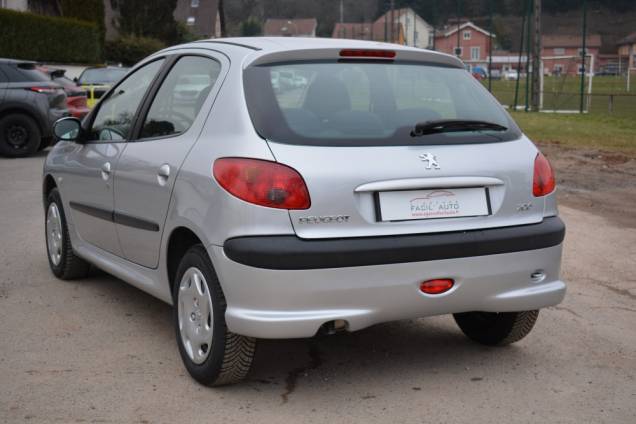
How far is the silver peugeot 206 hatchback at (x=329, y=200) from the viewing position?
162 inches

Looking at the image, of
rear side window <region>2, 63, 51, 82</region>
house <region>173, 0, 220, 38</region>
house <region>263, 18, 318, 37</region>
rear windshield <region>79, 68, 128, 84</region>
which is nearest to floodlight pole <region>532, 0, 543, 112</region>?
rear windshield <region>79, 68, 128, 84</region>

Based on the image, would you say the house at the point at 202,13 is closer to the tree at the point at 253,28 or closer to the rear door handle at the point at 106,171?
the tree at the point at 253,28

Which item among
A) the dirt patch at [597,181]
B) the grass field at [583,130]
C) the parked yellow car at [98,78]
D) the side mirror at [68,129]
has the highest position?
the side mirror at [68,129]

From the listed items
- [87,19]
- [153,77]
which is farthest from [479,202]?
[87,19]

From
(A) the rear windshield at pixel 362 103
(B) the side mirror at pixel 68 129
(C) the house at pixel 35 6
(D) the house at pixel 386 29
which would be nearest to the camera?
(A) the rear windshield at pixel 362 103

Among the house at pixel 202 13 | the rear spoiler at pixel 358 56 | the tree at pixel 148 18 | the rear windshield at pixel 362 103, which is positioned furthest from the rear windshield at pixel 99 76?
the house at pixel 202 13

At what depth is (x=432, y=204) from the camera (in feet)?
14.2

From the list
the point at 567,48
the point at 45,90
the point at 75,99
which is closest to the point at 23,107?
the point at 45,90

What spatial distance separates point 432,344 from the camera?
5348mm

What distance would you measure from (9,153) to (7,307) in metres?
12.0

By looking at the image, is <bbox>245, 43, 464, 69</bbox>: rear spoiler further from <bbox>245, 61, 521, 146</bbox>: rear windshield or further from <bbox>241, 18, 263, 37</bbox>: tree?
<bbox>241, 18, 263, 37</bbox>: tree

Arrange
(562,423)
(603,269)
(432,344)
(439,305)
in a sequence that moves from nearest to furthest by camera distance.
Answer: (562,423)
(439,305)
(432,344)
(603,269)

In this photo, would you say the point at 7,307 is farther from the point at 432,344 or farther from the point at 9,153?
the point at 9,153

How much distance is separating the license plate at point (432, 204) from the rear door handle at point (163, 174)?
3.86 feet
